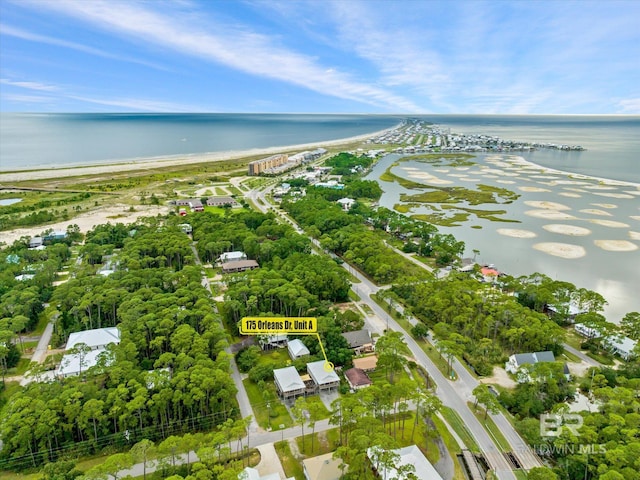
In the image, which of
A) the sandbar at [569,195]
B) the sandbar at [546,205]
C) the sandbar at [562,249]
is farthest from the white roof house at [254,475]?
the sandbar at [569,195]

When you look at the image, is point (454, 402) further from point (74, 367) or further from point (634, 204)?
point (634, 204)

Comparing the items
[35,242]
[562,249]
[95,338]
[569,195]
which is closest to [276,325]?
[95,338]

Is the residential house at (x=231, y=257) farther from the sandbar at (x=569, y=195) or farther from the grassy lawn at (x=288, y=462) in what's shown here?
the sandbar at (x=569, y=195)

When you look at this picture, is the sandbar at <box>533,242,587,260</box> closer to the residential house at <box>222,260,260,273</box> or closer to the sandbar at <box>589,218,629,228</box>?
the sandbar at <box>589,218,629,228</box>

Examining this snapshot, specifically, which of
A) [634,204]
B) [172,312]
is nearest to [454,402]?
[172,312]

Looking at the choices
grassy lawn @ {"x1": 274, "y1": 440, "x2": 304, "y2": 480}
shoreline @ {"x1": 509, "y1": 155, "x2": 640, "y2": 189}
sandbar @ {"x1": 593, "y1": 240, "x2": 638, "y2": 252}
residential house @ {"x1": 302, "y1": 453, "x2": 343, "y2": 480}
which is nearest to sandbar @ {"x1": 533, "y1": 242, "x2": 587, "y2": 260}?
sandbar @ {"x1": 593, "y1": 240, "x2": 638, "y2": 252}
